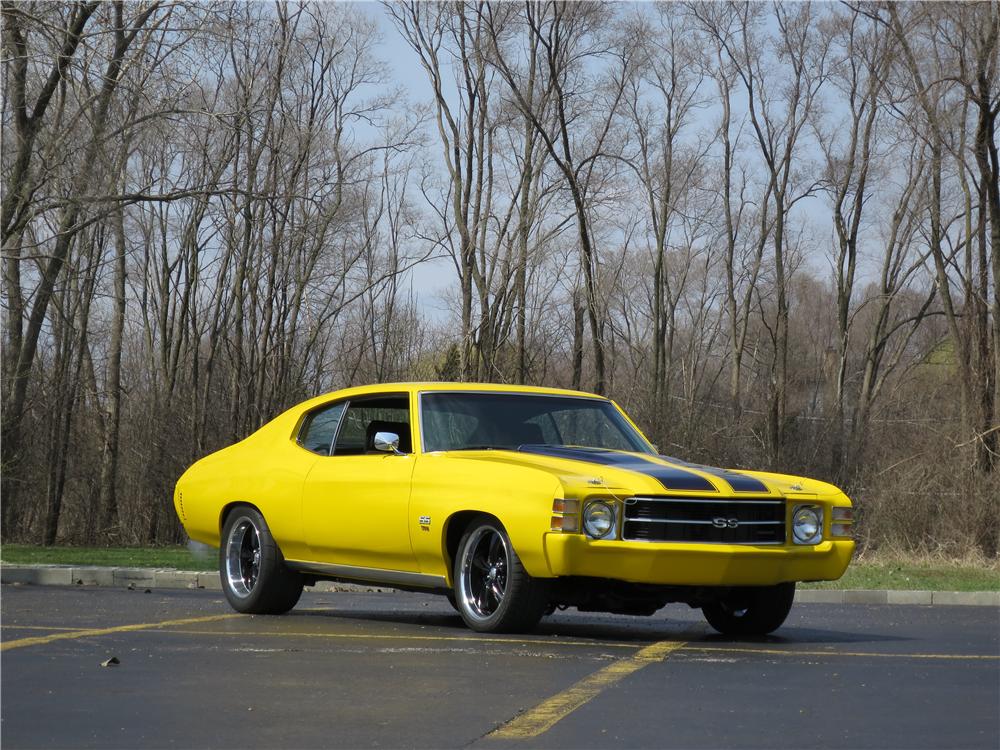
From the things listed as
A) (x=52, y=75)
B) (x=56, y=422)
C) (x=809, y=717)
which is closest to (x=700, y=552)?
(x=809, y=717)

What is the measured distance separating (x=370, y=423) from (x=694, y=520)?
285 centimetres

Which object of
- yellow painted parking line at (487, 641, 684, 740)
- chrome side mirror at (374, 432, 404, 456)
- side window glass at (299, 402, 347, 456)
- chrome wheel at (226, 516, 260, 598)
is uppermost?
side window glass at (299, 402, 347, 456)

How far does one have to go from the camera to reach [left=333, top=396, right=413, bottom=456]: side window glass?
34.9 ft

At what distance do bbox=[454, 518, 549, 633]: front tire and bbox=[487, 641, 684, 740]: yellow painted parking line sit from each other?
82 cm

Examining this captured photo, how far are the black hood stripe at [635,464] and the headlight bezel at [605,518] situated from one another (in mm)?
374

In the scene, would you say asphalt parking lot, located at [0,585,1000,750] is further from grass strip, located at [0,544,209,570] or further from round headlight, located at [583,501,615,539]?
grass strip, located at [0,544,209,570]

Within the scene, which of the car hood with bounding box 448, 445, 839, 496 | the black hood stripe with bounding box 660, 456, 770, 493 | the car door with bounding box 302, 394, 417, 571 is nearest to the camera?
the car hood with bounding box 448, 445, 839, 496

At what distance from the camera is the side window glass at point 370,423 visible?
1062 centimetres

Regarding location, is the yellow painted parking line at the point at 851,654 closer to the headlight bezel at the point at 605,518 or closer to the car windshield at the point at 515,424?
the headlight bezel at the point at 605,518

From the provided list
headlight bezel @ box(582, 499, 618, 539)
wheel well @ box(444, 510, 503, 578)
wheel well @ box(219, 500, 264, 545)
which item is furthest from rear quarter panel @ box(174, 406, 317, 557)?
headlight bezel @ box(582, 499, 618, 539)

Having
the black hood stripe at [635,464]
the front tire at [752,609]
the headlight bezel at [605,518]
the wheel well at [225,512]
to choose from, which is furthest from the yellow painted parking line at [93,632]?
the front tire at [752,609]

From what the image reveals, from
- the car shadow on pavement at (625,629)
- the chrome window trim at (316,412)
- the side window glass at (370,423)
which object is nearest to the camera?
the car shadow on pavement at (625,629)

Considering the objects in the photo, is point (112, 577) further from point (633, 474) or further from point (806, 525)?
point (806, 525)

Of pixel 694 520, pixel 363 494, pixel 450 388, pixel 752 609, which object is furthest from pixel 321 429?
pixel 752 609
